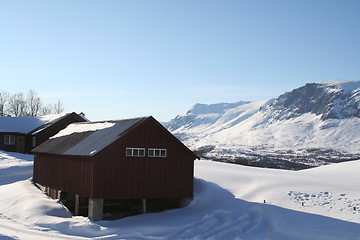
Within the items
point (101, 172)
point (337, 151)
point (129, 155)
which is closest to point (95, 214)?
point (101, 172)

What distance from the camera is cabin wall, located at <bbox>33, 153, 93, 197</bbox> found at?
26531 mm

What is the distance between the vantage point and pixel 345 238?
2091 centimetres

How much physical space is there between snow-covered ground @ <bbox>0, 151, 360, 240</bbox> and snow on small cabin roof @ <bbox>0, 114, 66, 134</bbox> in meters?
25.7

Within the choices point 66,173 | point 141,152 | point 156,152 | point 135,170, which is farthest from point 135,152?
point 66,173

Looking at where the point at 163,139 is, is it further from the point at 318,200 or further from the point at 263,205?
the point at 318,200

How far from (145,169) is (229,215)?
616 cm

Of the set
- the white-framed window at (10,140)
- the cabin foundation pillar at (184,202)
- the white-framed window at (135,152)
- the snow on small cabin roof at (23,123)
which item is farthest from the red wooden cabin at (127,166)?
the white-framed window at (10,140)

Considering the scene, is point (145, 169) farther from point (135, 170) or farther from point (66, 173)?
point (66, 173)

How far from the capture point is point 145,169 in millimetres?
27438

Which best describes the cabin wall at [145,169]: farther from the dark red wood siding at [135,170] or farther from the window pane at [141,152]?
the window pane at [141,152]

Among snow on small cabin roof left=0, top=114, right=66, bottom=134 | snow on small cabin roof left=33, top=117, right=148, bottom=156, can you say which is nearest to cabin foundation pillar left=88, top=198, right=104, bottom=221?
snow on small cabin roof left=33, top=117, right=148, bottom=156

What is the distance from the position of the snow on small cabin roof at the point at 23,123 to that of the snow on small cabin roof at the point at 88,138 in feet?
74.3

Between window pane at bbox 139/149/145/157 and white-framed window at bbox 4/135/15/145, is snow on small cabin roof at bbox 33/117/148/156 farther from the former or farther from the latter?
white-framed window at bbox 4/135/15/145

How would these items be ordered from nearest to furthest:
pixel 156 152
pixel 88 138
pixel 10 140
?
pixel 156 152
pixel 88 138
pixel 10 140
